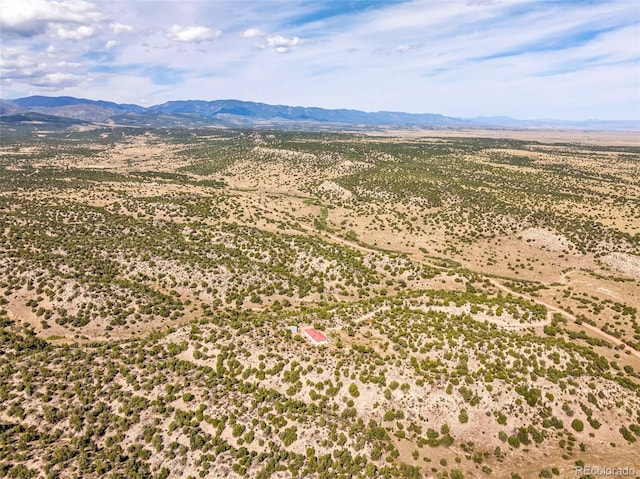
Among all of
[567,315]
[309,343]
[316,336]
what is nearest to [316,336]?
[316,336]

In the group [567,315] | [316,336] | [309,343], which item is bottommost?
[567,315]

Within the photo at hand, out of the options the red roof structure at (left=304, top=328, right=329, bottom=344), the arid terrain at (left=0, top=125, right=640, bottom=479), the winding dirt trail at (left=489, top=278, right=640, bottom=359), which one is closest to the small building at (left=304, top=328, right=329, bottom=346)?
the red roof structure at (left=304, top=328, right=329, bottom=344)

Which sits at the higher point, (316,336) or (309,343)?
(316,336)

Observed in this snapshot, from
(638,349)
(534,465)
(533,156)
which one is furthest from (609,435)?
→ (533,156)

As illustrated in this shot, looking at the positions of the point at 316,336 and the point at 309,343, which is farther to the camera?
the point at 316,336

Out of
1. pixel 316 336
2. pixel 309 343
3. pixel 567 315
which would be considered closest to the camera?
pixel 309 343

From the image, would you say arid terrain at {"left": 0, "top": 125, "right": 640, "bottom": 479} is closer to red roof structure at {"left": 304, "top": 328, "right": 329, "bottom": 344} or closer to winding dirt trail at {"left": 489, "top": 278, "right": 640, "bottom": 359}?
winding dirt trail at {"left": 489, "top": 278, "right": 640, "bottom": 359}

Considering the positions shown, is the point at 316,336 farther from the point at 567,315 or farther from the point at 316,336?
the point at 567,315

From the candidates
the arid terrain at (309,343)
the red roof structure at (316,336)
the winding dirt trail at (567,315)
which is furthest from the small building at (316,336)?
the winding dirt trail at (567,315)

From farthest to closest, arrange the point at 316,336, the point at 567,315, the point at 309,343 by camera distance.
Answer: the point at 567,315, the point at 316,336, the point at 309,343
